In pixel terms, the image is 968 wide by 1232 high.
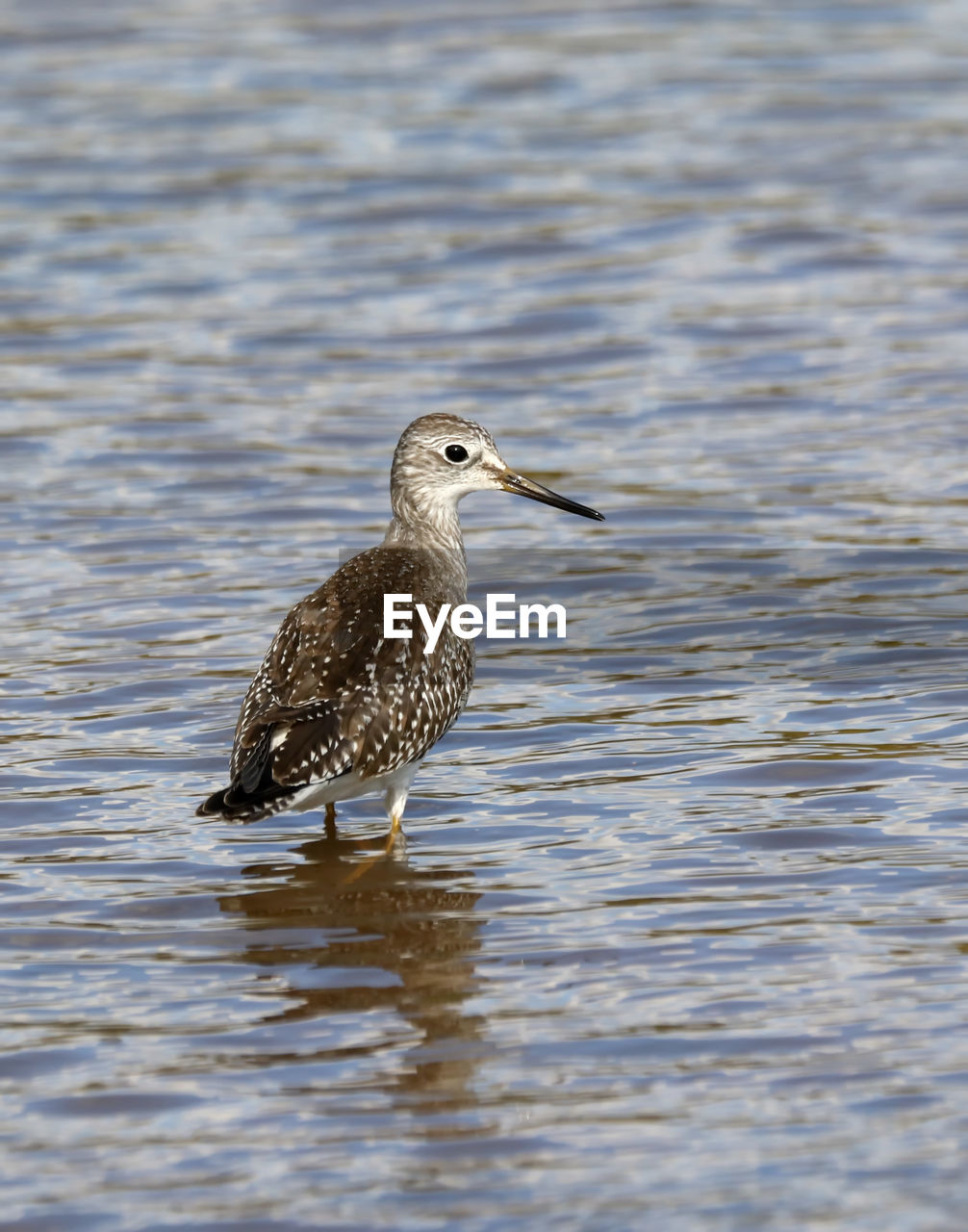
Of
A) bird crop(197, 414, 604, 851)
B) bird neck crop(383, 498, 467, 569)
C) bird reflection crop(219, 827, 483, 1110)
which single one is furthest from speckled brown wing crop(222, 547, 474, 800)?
bird neck crop(383, 498, 467, 569)

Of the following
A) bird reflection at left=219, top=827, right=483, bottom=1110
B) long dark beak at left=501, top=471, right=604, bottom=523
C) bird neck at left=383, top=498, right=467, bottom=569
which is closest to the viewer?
bird reflection at left=219, top=827, right=483, bottom=1110

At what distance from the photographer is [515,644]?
9523 millimetres

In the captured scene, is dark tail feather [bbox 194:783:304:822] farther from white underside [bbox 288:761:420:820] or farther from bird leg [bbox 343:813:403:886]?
bird leg [bbox 343:813:403:886]

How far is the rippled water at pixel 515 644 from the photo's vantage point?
5.33m

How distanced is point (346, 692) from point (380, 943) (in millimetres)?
1019

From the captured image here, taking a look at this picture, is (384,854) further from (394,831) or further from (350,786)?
(350,786)

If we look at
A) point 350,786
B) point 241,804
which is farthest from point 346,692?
point 241,804

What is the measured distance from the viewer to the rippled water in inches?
210

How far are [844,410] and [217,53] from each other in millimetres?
10276

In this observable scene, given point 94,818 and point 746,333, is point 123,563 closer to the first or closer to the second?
point 94,818

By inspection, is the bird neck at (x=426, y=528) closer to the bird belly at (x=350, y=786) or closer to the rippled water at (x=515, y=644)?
the rippled water at (x=515, y=644)

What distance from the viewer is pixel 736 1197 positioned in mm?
4883

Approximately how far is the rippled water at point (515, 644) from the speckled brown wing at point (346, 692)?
14.9 inches

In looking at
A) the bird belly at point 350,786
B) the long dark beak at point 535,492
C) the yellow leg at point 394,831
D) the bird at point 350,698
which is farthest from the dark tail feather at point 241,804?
the long dark beak at point 535,492
